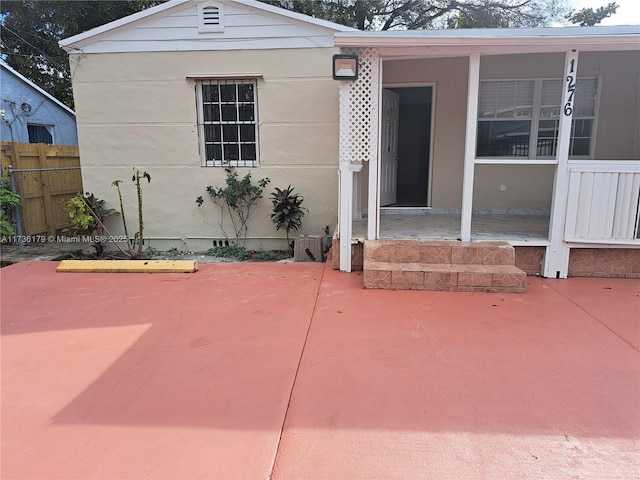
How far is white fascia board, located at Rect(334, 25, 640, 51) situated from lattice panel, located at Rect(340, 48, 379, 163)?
239 mm

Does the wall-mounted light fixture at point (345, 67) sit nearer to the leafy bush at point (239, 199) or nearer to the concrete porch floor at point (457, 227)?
the concrete porch floor at point (457, 227)

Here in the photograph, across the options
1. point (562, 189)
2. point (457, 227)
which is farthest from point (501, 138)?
point (562, 189)

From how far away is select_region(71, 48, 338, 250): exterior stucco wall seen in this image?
6.72m

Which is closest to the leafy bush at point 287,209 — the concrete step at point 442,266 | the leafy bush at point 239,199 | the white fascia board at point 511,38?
the leafy bush at point 239,199

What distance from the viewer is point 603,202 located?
5.00 m

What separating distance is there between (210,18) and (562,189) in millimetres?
5548

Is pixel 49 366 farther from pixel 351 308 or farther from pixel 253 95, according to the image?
pixel 253 95

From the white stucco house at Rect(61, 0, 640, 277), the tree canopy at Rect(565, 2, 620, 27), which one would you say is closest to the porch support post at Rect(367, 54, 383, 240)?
the white stucco house at Rect(61, 0, 640, 277)

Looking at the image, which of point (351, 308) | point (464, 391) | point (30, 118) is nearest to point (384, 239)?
point (351, 308)

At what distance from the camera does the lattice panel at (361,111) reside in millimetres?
5004

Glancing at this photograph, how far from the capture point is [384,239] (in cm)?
536

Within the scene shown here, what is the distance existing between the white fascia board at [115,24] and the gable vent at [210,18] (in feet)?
0.88

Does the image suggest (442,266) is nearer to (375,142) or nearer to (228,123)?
(375,142)

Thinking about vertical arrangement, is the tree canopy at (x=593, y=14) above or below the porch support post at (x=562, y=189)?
above
